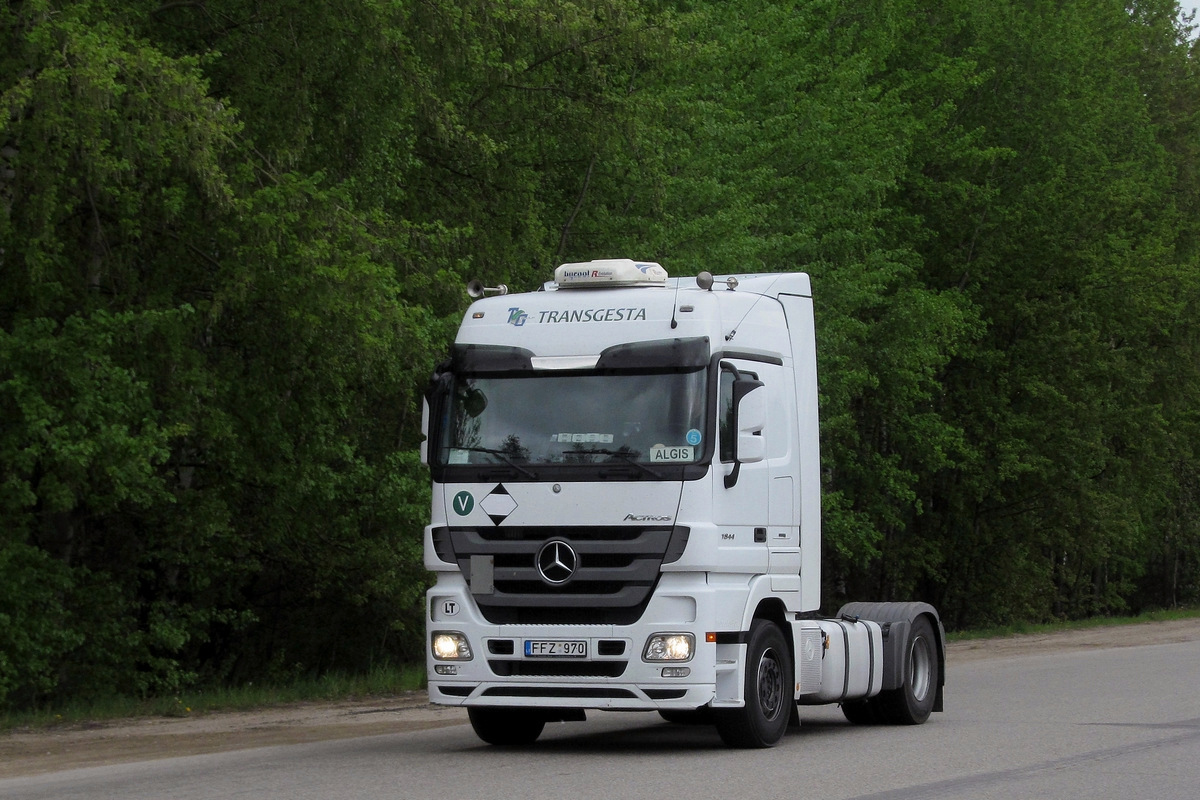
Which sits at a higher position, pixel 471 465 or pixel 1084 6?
pixel 1084 6

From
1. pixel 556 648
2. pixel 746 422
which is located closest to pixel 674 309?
pixel 746 422

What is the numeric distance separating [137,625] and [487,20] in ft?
28.2

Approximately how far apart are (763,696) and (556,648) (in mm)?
1760

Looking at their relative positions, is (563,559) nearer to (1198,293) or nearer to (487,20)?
(487,20)

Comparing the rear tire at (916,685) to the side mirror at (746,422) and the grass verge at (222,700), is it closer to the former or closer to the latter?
the side mirror at (746,422)

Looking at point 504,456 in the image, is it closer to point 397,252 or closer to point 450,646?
point 450,646

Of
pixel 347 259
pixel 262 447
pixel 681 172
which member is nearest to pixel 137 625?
pixel 262 447

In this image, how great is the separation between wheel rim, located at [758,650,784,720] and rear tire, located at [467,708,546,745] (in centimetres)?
185

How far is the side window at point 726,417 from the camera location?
11.2 metres

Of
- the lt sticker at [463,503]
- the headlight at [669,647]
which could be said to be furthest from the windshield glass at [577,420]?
the headlight at [669,647]

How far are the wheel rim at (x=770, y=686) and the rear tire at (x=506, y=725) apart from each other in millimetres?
1848

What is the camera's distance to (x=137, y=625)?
62.9 feet

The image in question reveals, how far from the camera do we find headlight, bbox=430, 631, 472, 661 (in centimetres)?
1134

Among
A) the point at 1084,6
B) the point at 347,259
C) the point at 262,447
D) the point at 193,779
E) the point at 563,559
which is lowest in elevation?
the point at 193,779
